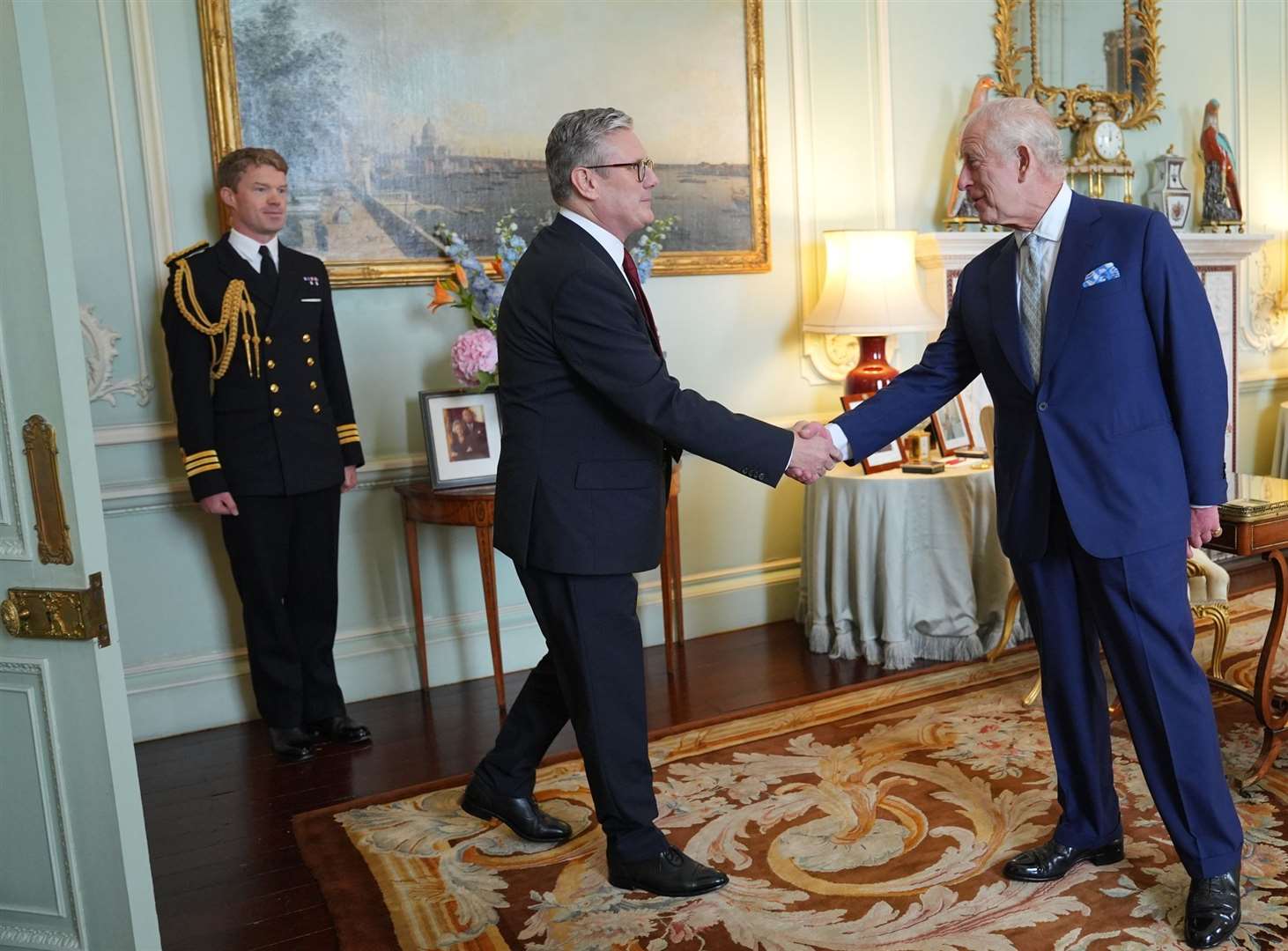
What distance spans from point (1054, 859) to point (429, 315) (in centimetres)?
267

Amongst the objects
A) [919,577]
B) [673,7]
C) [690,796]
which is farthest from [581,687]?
[673,7]

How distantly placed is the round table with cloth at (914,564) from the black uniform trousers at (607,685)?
179cm

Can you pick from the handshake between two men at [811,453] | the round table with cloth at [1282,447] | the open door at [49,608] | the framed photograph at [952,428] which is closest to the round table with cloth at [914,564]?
the framed photograph at [952,428]

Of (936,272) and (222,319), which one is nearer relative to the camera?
(222,319)

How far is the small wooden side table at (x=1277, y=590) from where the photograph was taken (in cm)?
294

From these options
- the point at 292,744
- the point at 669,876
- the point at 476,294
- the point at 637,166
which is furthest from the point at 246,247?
the point at 669,876

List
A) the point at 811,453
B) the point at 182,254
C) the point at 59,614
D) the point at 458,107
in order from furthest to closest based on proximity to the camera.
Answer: the point at 458,107
the point at 182,254
the point at 811,453
the point at 59,614

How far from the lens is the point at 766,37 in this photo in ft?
15.1

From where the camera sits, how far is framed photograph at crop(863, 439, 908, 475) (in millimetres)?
4320

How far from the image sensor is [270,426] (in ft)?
11.5

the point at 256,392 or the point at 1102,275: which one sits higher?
the point at 1102,275

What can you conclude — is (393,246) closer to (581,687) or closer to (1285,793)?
(581,687)

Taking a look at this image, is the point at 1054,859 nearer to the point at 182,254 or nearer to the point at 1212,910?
the point at 1212,910

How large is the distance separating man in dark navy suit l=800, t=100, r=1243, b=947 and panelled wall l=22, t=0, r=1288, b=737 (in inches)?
89.3
